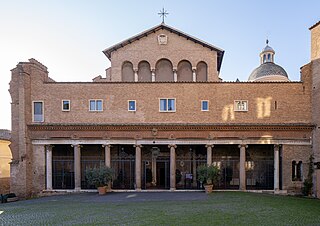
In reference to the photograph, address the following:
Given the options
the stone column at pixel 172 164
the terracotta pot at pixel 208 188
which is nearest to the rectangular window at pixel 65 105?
the stone column at pixel 172 164

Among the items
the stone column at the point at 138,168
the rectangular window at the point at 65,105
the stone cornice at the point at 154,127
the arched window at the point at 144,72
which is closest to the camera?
the stone cornice at the point at 154,127

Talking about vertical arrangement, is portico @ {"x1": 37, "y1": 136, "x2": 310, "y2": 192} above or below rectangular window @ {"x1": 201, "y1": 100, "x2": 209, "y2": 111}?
below

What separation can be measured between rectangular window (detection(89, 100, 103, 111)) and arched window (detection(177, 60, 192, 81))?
32.7 feet

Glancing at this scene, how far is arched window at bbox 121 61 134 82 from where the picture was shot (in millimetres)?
27656

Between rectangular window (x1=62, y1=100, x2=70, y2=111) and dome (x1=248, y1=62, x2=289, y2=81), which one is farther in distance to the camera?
dome (x1=248, y1=62, x2=289, y2=81)

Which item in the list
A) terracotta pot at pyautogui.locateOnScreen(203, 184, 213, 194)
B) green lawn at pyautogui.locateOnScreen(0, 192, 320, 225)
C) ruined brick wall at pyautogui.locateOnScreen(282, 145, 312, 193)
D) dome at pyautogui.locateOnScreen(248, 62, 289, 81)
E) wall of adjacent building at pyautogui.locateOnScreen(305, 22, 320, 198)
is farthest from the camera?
dome at pyautogui.locateOnScreen(248, 62, 289, 81)

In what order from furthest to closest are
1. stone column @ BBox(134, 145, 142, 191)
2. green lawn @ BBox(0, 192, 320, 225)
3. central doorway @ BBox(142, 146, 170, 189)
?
central doorway @ BBox(142, 146, 170, 189) < stone column @ BBox(134, 145, 142, 191) < green lawn @ BBox(0, 192, 320, 225)

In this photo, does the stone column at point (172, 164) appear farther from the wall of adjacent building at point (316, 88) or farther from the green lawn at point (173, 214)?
the wall of adjacent building at point (316, 88)

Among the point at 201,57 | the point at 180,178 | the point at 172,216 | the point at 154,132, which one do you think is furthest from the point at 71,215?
the point at 201,57

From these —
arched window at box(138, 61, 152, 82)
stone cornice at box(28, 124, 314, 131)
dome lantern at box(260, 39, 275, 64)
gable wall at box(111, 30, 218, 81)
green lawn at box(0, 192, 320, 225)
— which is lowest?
green lawn at box(0, 192, 320, 225)

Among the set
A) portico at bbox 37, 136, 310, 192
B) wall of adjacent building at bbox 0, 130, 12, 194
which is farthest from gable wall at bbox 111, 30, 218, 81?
wall of adjacent building at bbox 0, 130, 12, 194

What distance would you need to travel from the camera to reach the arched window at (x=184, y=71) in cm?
2747

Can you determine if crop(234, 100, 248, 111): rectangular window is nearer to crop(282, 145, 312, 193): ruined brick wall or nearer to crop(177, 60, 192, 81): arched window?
crop(282, 145, 312, 193): ruined brick wall

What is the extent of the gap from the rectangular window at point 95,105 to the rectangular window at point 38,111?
407cm
